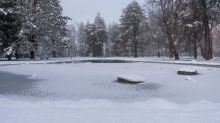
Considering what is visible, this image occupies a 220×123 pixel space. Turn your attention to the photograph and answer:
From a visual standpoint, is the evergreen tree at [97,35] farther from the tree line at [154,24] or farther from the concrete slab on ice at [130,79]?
the concrete slab on ice at [130,79]

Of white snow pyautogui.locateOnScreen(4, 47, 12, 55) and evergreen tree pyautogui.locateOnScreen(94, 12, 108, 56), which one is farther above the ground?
evergreen tree pyautogui.locateOnScreen(94, 12, 108, 56)

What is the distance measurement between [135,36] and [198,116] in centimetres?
4254

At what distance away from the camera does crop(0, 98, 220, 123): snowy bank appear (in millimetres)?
3086

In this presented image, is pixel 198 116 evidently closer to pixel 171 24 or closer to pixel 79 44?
pixel 171 24

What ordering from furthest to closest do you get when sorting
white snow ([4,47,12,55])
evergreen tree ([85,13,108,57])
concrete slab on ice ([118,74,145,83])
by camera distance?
1. evergreen tree ([85,13,108,57])
2. white snow ([4,47,12,55])
3. concrete slab on ice ([118,74,145,83])

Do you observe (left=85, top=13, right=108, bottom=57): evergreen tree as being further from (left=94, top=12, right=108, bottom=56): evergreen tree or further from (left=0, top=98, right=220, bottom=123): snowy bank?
(left=0, top=98, right=220, bottom=123): snowy bank

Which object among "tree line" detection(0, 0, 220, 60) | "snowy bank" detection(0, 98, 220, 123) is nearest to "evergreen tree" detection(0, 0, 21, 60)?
"tree line" detection(0, 0, 220, 60)

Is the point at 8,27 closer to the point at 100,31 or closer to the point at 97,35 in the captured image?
the point at 100,31

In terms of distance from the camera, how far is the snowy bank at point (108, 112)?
121 inches

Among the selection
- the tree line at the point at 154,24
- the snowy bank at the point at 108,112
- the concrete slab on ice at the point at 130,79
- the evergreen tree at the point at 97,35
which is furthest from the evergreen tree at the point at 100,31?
the snowy bank at the point at 108,112

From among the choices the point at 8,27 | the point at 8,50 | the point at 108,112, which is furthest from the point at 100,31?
the point at 108,112

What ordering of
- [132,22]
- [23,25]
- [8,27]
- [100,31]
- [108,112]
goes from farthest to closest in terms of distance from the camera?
[100,31]
[132,22]
[23,25]
[8,27]
[108,112]

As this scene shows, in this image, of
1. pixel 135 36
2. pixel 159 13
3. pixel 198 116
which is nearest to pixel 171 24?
pixel 159 13

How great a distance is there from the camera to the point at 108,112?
3.57 m
